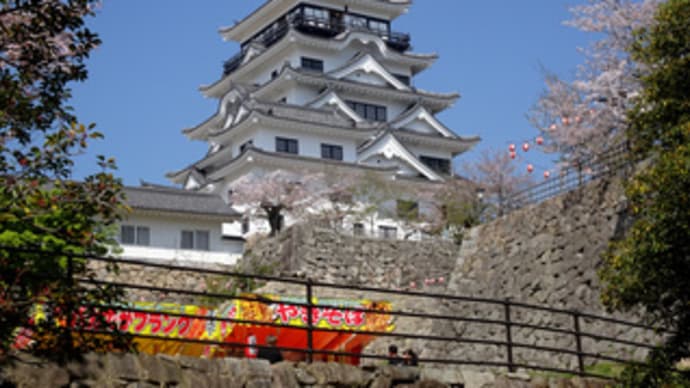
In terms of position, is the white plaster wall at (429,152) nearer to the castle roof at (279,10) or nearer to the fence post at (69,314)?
the castle roof at (279,10)

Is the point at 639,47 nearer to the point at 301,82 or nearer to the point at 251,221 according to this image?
the point at 251,221

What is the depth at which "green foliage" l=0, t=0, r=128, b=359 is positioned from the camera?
7871 millimetres

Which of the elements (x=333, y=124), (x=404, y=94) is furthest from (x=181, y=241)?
(x=404, y=94)

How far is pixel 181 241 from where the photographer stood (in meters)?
35.8

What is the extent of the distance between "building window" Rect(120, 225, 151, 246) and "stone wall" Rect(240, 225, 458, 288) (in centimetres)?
612

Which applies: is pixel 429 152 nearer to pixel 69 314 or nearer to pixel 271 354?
pixel 271 354

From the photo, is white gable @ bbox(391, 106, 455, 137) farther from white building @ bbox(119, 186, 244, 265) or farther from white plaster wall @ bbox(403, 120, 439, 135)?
white building @ bbox(119, 186, 244, 265)

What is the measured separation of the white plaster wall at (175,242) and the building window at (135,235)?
4.5 inches

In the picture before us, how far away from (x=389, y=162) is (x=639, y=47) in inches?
1337

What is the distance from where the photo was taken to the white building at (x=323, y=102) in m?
45.4

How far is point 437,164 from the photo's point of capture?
167ft

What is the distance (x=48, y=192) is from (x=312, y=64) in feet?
145

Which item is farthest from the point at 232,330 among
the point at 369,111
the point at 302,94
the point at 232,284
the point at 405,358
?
the point at 369,111

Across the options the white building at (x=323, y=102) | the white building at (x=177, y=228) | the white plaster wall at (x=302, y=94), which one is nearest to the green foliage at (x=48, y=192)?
the white building at (x=177, y=228)
